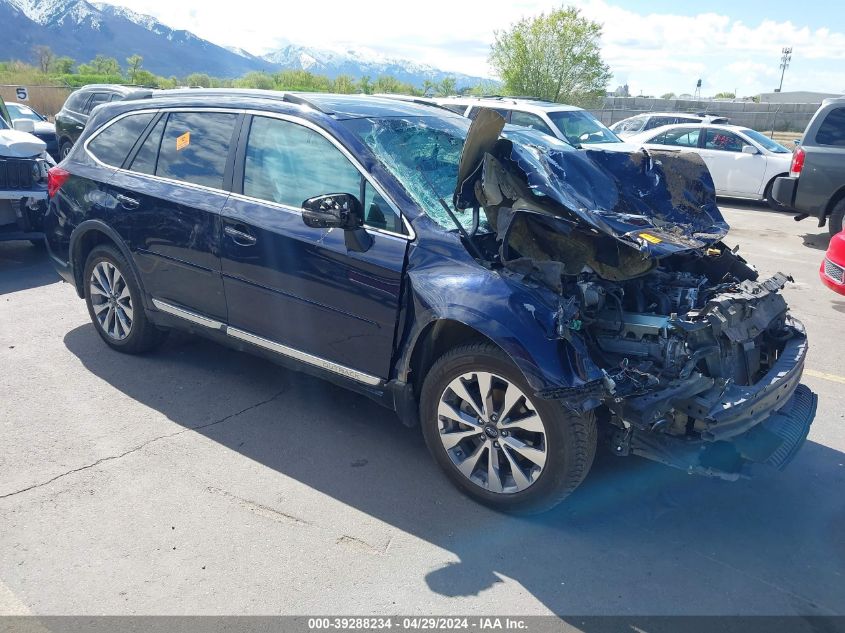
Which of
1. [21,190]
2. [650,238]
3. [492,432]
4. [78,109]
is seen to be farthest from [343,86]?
[492,432]

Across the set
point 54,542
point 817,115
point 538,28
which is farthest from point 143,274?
point 538,28

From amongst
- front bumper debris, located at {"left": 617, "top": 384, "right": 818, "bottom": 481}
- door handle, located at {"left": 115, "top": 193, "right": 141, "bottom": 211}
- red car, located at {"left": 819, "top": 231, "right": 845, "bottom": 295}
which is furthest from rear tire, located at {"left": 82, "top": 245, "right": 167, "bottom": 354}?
red car, located at {"left": 819, "top": 231, "right": 845, "bottom": 295}

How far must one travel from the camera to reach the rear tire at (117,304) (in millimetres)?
5008

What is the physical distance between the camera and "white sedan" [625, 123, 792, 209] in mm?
13242

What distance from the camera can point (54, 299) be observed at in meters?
6.77

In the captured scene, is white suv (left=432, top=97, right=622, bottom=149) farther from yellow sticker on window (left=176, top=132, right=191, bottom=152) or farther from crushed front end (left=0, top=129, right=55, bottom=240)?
yellow sticker on window (left=176, top=132, right=191, bottom=152)

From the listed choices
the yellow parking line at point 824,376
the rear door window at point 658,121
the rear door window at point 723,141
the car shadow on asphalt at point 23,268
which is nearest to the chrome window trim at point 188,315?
the car shadow on asphalt at point 23,268

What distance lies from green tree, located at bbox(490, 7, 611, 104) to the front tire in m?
35.4

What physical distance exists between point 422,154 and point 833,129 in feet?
27.7

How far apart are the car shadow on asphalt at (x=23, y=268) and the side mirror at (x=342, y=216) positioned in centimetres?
493

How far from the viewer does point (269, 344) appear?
4.20 m

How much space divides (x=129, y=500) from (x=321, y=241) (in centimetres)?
168

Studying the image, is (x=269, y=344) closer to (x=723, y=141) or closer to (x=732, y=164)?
(x=732, y=164)

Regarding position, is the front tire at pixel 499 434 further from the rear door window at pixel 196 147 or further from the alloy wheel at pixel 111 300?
the alloy wheel at pixel 111 300
